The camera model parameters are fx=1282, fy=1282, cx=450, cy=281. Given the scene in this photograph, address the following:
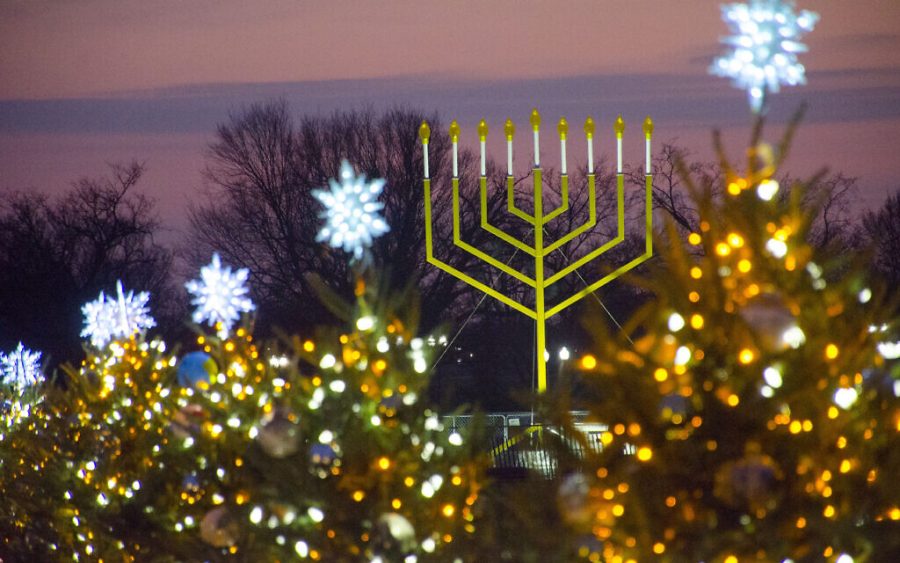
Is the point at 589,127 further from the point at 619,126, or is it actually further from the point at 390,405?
the point at 390,405

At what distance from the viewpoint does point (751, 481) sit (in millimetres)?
3523

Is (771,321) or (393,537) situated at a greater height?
(771,321)

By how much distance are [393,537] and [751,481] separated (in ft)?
5.25

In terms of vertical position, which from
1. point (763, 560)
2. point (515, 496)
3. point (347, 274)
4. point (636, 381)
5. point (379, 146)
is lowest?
point (763, 560)

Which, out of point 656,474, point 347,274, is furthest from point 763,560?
point 347,274

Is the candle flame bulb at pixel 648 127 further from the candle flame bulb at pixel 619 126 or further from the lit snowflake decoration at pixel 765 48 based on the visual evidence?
the lit snowflake decoration at pixel 765 48

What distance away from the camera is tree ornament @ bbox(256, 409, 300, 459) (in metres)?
4.94

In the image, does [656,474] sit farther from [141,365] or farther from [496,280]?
[496,280]

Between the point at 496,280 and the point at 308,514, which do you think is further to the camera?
the point at 496,280

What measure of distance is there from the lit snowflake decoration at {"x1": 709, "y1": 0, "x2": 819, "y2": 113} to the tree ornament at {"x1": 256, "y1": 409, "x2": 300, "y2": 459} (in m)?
2.11

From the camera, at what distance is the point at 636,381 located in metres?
3.73

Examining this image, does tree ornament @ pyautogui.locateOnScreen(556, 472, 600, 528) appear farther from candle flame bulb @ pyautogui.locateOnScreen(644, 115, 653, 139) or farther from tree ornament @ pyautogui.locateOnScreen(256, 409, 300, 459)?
candle flame bulb @ pyautogui.locateOnScreen(644, 115, 653, 139)

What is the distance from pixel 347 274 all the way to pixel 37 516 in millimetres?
18192

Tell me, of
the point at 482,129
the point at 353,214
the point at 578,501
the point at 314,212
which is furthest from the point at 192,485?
the point at 314,212
